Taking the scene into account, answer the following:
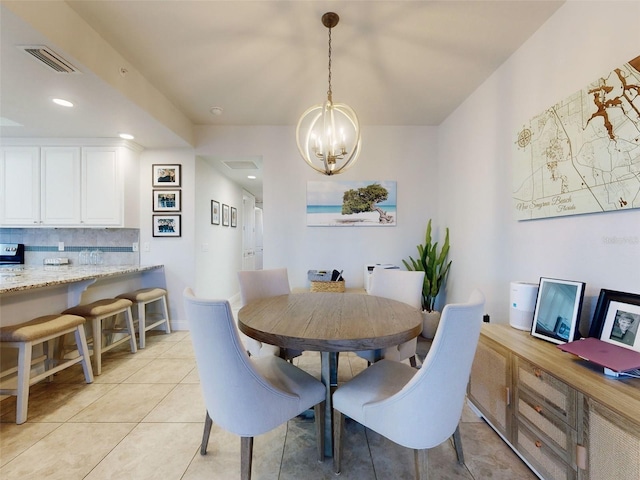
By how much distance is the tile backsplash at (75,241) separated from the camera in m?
3.36

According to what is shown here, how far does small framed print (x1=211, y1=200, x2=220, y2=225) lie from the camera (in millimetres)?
4250

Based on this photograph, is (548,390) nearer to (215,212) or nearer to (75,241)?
(215,212)

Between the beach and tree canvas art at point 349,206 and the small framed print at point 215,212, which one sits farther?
the small framed print at point 215,212

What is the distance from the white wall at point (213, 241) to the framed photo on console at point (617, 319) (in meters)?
3.77

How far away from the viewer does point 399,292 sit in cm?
225

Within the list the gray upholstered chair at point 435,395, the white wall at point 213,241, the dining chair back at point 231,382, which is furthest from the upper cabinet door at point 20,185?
the gray upholstered chair at point 435,395

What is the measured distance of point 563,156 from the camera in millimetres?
1674

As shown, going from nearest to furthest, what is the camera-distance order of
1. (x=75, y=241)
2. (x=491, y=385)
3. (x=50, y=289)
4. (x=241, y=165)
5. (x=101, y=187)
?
(x=491, y=385), (x=50, y=289), (x=101, y=187), (x=75, y=241), (x=241, y=165)

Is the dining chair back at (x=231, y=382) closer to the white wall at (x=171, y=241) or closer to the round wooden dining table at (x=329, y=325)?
the round wooden dining table at (x=329, y=325)

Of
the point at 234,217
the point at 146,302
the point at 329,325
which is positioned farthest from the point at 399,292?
the point at 234,217

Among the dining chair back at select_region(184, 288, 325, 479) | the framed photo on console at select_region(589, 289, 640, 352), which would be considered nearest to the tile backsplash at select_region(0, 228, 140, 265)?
the dining chair back at select_region(184, 288, 325, 479)

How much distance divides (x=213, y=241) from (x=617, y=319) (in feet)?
14.2

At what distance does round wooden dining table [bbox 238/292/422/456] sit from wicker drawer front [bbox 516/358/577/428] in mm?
565

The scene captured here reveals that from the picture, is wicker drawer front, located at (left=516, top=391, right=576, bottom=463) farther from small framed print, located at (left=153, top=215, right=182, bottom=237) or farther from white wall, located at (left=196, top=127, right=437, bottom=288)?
A: small framed print, located at (left=153, top=215, right=182, bottom=237)
